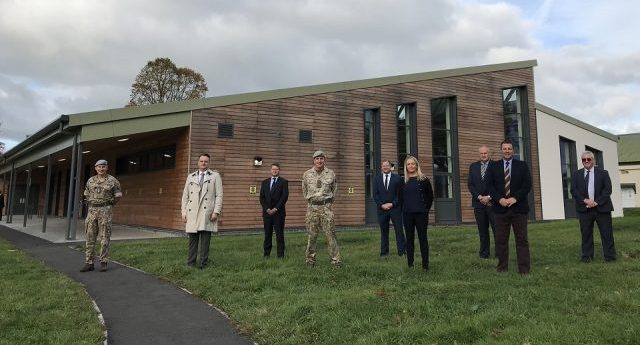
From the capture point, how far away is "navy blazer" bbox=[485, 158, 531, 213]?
613cm

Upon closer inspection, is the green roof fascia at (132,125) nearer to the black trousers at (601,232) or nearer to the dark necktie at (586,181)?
the dark necktie at (586,181)

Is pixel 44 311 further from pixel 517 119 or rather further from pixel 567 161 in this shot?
pixel 567 161

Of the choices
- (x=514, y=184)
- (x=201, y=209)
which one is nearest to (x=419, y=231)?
(x=514, y=184)

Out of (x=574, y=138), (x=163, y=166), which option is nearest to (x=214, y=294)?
(x=163, y=166)

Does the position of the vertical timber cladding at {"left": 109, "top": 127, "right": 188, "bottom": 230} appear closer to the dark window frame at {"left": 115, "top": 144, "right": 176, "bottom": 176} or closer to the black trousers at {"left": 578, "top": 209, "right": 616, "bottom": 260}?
the dark window frame at {"left": 115, "top": 144, "right": 176, "bottom": 176}

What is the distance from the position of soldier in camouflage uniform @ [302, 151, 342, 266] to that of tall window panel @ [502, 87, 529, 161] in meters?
16.4

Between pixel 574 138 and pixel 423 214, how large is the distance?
19.7 m

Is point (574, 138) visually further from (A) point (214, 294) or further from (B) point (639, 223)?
(A) point (214, 294)

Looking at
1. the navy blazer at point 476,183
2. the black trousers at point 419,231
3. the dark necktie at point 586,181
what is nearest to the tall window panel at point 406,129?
the navy blazer at point 476,183

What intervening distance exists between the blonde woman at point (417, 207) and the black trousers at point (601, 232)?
8.68ft

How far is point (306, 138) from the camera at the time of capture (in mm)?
16578

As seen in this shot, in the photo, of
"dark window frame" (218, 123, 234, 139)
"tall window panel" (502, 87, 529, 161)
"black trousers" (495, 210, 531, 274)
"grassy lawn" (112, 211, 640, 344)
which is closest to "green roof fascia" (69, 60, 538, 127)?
"dark window frame" (218, 123, 234, 139)

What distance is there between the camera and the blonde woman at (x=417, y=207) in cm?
654

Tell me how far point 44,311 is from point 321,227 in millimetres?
3817
